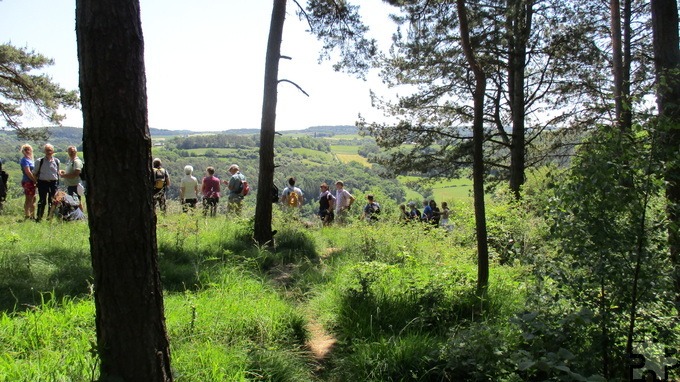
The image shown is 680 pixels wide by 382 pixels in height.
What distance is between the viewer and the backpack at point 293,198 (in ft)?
37.1

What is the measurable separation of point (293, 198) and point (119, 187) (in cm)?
902

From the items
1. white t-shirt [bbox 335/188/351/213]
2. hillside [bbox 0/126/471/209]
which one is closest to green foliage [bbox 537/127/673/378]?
white t-shirt [bbox 335/188/351/213]

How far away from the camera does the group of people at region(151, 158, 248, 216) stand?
9.55 meters

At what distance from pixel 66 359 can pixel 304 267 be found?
3921 millimetres

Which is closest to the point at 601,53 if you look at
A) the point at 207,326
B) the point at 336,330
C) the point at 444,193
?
the point at 336,330

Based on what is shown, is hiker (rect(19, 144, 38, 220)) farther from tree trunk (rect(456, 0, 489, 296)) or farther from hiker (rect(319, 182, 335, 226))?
tree trunk (rect(456, 0, 489, 296))

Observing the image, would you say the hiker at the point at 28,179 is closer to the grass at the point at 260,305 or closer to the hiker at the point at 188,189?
the grass at the point at 260,305

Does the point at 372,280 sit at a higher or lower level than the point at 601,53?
lower

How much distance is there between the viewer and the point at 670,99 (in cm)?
421

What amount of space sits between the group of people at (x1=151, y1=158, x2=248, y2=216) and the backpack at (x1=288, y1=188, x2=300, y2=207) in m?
1.24

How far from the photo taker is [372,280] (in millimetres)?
4969

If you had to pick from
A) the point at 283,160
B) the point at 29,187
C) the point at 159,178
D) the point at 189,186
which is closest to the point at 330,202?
the point at 189,186

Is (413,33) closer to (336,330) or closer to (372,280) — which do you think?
(372,280)

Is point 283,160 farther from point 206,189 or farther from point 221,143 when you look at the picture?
point 206,189
